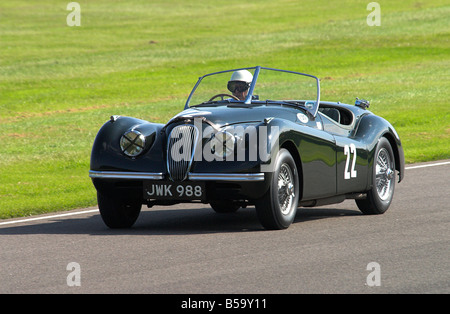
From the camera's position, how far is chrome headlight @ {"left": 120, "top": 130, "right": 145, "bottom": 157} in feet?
28.2

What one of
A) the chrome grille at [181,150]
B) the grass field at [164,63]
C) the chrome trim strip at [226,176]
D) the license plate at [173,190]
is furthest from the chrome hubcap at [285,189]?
the grass field at [164,63]

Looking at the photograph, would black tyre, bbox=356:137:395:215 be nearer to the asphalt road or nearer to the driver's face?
the asphalt road

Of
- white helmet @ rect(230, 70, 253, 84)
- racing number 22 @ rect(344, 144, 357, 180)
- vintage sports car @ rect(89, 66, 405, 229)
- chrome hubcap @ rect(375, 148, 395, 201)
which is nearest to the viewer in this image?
vintage sports car @ rect(89, 66, 405, 229)

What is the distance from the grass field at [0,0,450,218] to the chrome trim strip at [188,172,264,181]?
3.14m

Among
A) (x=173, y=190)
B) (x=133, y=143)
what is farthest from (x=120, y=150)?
(x=173, y=190)

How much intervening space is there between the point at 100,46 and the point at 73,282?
134 feet

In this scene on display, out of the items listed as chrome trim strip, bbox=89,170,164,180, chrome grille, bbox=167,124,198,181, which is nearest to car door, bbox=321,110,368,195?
chrome grille, bbox=167,124,198,181

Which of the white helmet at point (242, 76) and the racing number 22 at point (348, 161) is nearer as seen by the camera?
the racing number 22 at point (348, 161)

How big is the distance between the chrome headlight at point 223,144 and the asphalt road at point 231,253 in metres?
0.79

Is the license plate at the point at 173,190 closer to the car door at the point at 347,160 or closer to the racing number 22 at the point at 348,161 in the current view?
the car door at the point at 347,160

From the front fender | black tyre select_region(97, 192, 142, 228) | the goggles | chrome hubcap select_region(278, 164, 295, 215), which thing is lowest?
black tyre select_region(97, 192, 142, 228)

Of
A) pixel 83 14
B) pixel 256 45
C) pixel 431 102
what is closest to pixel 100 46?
pixel 256 45

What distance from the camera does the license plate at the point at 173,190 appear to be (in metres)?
8.21
